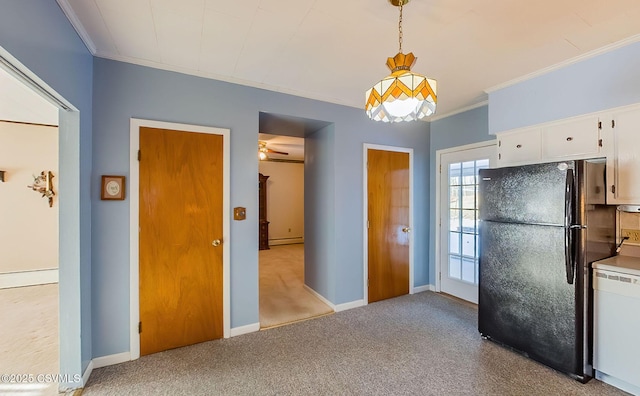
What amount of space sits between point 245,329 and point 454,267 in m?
2.81

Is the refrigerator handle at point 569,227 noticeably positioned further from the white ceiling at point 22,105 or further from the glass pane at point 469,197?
the white ceiling at point 22,105

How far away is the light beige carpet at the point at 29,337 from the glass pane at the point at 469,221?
13.9 feet

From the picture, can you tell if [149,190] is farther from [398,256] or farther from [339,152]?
[398,256]

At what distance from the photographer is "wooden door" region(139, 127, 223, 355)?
238cm

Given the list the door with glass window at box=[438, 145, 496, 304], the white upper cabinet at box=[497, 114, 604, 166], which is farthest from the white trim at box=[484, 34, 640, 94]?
the door with glass window at box=[438, 145, 496, 304]

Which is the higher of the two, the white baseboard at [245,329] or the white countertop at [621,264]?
the white countertop at [621,264]

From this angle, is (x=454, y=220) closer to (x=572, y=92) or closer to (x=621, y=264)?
(x=621, y=264)

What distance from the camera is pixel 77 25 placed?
1848 mm

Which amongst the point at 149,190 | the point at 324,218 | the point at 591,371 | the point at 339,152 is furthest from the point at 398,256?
the point at 149,190

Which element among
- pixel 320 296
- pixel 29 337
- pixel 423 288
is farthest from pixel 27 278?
pixel 423 288

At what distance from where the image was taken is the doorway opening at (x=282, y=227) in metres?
3.27

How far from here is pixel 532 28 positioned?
74.5 inches

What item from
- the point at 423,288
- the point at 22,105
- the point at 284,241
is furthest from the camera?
the point at 284,241

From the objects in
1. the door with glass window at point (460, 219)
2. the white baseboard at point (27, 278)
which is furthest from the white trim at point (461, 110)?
the white baseboard at point (27, 278)
